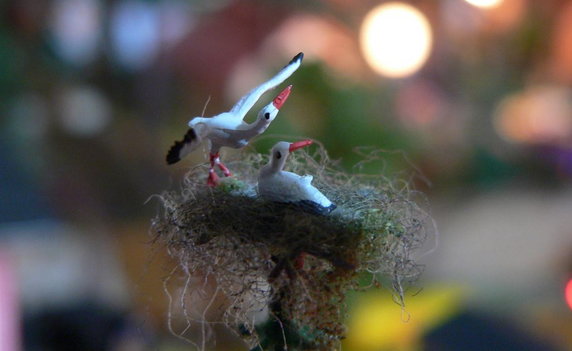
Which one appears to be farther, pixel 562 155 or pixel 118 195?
pixel 562 155

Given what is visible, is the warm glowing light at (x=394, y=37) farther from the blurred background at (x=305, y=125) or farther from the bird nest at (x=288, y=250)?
the bird nest at (x=288, y=250)

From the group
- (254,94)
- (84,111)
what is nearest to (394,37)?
(84,111)

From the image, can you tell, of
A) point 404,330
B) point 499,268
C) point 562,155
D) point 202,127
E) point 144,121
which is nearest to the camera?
point 202,127

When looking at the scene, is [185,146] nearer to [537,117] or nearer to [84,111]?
[84,111]

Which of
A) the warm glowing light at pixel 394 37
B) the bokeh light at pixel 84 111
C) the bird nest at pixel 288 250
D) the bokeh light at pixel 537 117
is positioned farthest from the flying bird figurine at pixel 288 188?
the bokeh light at pixel 537 117

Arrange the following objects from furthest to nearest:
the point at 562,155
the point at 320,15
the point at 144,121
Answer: the point at 562,155
the point at 320,15
the point at 144,121

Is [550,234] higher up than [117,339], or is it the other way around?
[117,339]

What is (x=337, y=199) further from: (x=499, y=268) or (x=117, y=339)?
(x=499, y=268)

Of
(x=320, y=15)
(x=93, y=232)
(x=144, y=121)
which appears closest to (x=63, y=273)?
(x=93, y=232)
